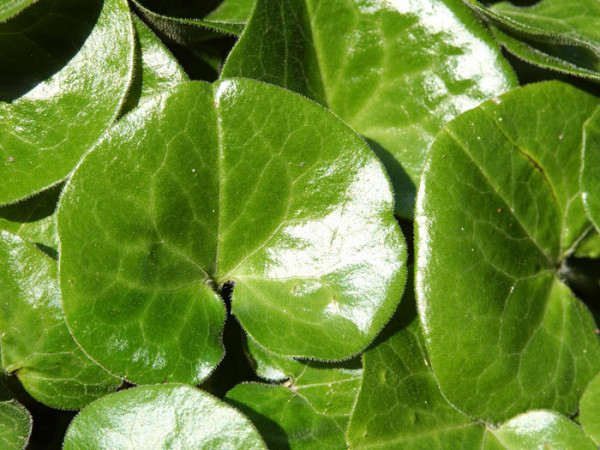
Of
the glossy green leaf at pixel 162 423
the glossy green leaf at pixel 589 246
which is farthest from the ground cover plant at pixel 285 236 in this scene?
the glossy green leaf at pixel 589 246

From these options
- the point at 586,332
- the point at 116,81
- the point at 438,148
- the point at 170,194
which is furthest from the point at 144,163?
the point at 586,332

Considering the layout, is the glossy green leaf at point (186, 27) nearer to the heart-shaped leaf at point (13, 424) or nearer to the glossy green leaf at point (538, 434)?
the heart-shaped leaf at point (13, 424)

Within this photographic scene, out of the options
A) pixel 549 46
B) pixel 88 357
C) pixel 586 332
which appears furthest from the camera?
pixel 549 46

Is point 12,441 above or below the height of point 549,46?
below

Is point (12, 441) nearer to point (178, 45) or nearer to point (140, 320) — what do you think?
point (140, 320)

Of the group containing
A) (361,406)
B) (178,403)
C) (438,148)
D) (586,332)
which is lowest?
(586,332)

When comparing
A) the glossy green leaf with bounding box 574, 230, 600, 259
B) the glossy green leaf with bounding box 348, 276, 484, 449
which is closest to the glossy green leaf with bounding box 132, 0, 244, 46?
the glossy green leaf with bounding box 348, 276, 484, 449

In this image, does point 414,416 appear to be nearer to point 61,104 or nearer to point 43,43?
point 61,104

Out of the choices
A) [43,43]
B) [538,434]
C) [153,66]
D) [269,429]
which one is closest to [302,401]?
[269,429]
